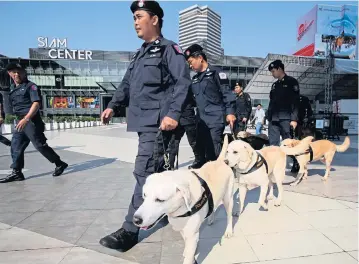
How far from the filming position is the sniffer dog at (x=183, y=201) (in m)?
1.73

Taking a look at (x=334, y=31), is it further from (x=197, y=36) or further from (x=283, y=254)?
(x=197, y=36)

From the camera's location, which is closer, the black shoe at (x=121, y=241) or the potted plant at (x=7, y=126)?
the black shoe at (x=121, y=241)

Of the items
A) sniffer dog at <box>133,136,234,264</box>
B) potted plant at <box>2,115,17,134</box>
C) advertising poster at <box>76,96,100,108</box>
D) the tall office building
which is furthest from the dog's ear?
the tall office building

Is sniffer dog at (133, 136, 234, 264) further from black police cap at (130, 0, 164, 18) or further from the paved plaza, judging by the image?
black police cap at (130, 0, 164, 18)

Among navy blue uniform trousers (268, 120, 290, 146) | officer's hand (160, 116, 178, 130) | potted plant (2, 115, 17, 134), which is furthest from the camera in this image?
potted plant (2, 115, 17, 134)

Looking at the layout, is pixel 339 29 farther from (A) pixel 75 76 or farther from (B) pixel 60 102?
(B) pixel 60 102

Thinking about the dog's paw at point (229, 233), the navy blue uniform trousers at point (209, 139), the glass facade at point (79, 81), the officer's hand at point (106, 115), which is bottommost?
the dog's paw at point (229, 233)

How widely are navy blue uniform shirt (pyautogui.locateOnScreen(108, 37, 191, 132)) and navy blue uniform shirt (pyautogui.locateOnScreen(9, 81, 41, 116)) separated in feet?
10.3

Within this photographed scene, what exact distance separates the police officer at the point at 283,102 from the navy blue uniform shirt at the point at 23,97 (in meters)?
4.46

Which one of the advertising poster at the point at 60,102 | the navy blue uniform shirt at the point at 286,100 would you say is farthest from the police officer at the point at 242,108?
the advertising poster at the point at 60,102

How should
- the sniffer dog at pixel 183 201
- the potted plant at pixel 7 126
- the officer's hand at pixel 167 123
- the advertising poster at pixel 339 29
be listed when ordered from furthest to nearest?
the advertising poster at pixel 339 29, the potted plant at pixel 7 126, the officer's hand at pixel 167 123, the sniffer dog at pixel 183 201

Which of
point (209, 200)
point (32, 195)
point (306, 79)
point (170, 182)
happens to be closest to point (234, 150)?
point (209, 200)

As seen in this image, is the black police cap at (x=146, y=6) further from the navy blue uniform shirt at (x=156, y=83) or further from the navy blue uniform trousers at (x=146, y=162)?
the navy blue uniform trousers at (x=146, y=162)

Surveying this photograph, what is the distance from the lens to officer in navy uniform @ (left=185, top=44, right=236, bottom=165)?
3.85 m
